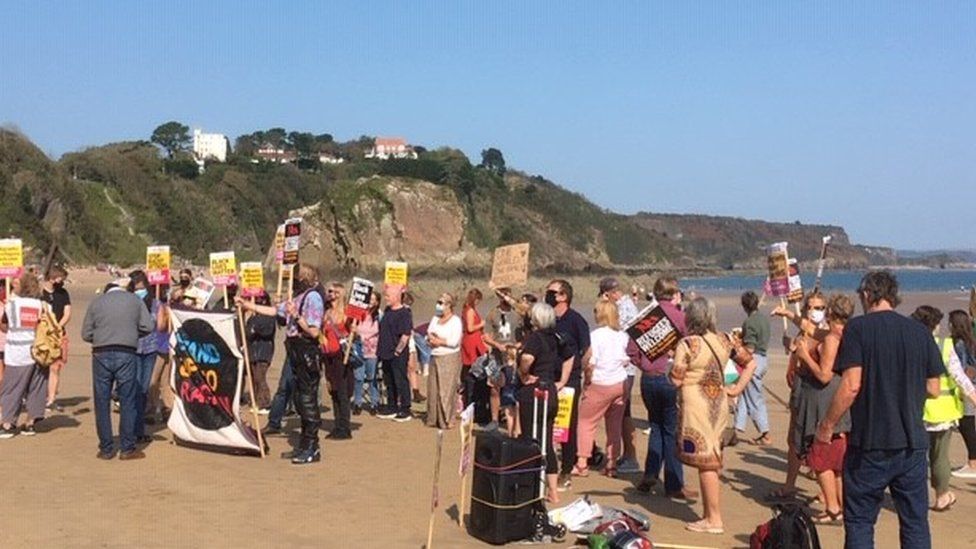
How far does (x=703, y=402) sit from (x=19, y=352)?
7.57m

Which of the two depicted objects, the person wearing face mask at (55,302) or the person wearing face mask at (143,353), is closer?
the person wearing face mask at (143,353)

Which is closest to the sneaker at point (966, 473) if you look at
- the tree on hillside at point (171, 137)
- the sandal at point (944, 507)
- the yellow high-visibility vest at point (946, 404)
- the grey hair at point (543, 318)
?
the sandal at point (944, 507)

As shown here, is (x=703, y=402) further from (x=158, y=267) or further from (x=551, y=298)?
(x=158, y=267)

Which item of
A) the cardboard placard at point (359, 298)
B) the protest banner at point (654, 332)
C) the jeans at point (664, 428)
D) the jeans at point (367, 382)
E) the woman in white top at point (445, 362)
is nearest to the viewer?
the jeans at point (664, 428)

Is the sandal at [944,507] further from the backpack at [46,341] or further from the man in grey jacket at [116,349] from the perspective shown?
the backpack at [46,341]

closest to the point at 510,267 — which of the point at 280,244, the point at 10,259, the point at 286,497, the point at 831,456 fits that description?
the point at 280,244

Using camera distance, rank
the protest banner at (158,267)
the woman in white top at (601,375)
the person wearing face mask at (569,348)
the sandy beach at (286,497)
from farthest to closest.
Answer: the protest banner at (158,267)
the woman in white top at (601,375)
the person wearing face mask at (569,348)
the sandy beach at (286,497)

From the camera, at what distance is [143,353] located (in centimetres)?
1166

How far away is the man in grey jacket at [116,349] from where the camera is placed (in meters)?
10.3

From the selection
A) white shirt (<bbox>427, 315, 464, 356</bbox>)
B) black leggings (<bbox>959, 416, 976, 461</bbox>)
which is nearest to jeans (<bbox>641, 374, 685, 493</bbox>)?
black leggings (<bbox>959, 416, 976, 461</bbox>)

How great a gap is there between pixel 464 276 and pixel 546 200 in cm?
6546

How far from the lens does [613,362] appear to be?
9.78 meters

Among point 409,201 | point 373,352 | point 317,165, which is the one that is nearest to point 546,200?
point 317,165

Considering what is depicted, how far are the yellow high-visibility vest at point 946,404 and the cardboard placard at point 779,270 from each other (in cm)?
209
